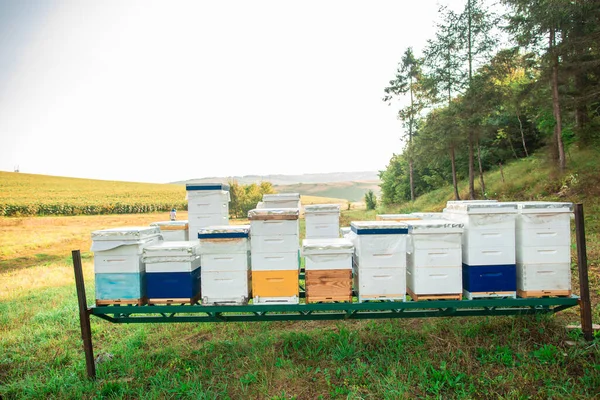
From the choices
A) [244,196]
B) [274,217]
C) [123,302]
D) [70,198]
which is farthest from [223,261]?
[244,196]

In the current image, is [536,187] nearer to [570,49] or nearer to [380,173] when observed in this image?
[570,49]

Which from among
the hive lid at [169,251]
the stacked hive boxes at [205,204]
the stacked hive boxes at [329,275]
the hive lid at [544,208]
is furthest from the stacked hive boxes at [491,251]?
the stacked hive boxes at [205,204]

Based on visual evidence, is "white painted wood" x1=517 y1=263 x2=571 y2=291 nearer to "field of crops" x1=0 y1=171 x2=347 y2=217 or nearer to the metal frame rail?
the metal frame rail

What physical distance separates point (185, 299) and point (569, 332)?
531 cm

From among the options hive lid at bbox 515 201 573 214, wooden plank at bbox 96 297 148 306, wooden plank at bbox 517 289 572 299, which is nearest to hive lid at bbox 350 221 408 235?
hive lid at bbox 515 201 573 214

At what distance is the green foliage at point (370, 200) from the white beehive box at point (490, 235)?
1484 inches

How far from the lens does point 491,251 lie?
4367mm

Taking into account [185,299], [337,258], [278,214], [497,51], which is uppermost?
[497,51]

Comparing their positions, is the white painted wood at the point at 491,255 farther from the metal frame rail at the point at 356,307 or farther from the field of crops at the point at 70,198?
the field of crops at the point at 70,198

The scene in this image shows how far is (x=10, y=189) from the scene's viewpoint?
22.2 meters

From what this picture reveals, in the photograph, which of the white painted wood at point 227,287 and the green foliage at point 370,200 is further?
the green foliage at point 370,200

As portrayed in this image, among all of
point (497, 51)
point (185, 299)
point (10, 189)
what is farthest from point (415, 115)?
point (10, 189)

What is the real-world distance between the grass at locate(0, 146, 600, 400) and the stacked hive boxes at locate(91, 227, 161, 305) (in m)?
1.12

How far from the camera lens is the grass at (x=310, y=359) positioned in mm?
3957
